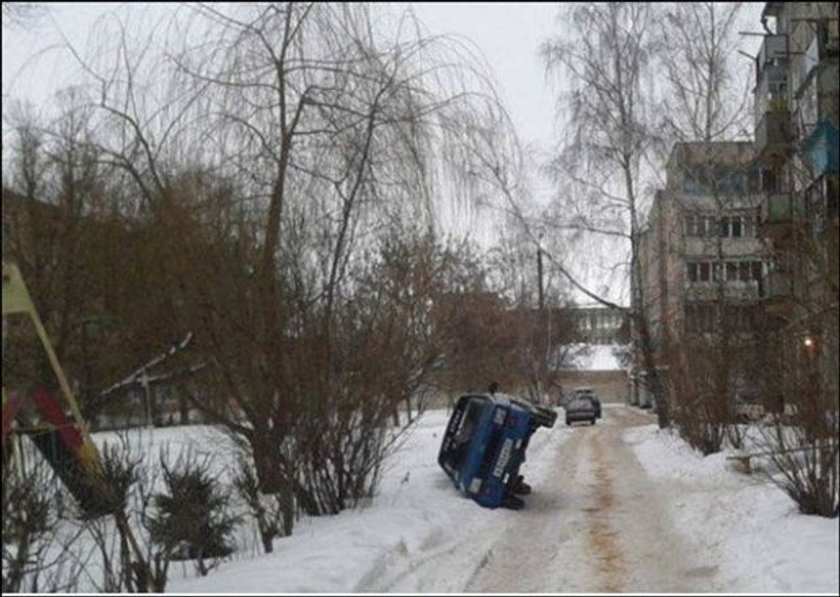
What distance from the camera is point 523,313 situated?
63344 mm

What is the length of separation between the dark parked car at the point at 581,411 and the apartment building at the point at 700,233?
6.82m

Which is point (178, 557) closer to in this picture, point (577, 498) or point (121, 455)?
point (121, 455)

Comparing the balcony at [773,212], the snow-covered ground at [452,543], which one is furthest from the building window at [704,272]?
the snow-covered ground at [452,543]

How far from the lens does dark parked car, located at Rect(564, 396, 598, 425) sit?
155 feet

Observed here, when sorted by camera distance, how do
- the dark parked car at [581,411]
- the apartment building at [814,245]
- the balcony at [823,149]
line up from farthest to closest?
1. the dark parked car at [581,411]
2. the balcony at [823,149]
3. the apartment building at [814,245]

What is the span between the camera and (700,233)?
35.8m

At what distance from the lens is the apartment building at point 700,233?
2788cm

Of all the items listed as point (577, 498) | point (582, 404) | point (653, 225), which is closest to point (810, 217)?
point (577, 498)

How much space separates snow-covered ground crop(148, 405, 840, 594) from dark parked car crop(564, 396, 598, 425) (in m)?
29.5

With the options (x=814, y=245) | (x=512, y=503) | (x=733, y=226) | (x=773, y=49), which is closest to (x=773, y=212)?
(x=773, y=49)

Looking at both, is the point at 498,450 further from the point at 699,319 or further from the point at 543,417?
the point at 699,319

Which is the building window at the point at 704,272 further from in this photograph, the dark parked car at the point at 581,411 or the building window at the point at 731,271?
the dark parked car at the point at 581,411

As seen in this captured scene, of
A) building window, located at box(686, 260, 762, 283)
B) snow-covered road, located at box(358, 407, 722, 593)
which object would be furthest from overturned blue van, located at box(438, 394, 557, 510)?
building window, located at box(686, 260, 762, 283)

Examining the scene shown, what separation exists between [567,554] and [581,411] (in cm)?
3645
